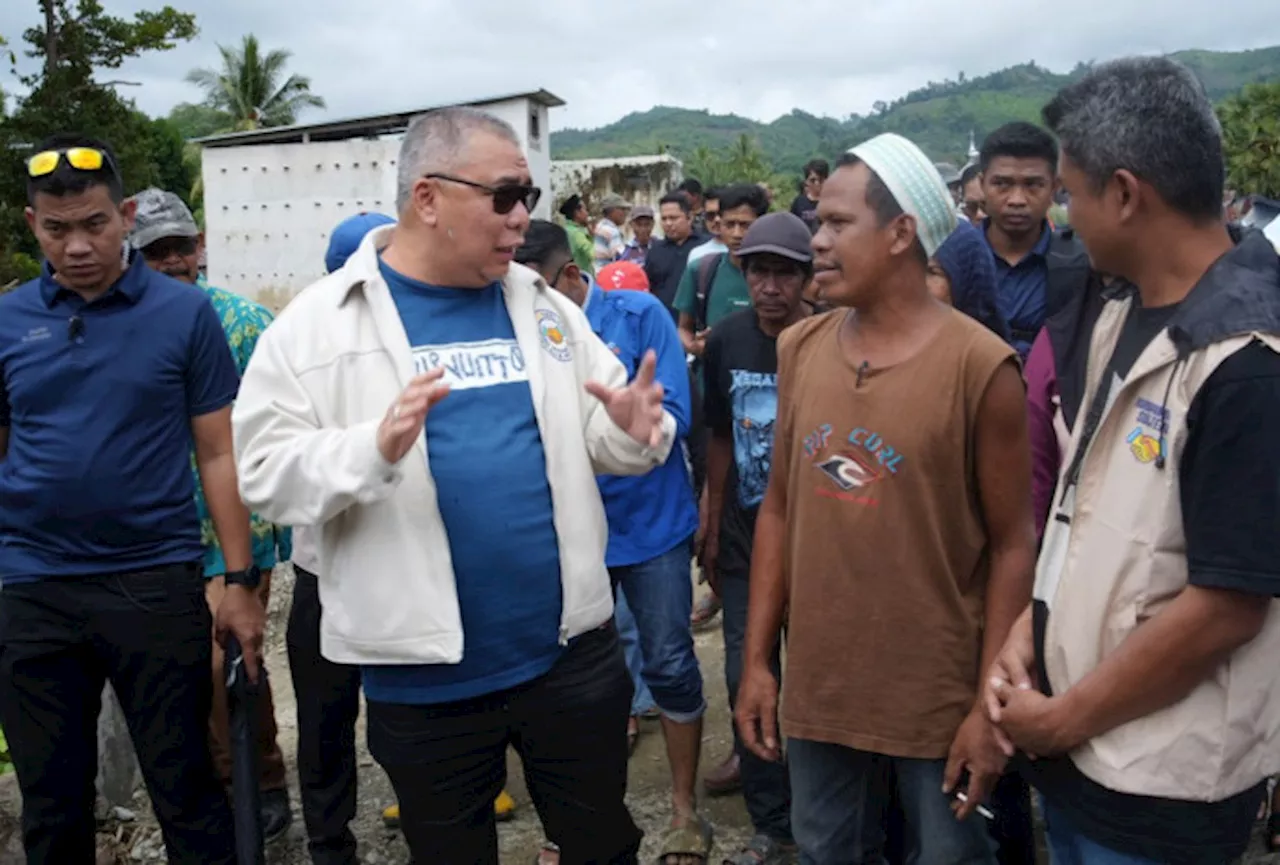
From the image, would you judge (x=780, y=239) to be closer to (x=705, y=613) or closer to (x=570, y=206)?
(x=705, y=613)

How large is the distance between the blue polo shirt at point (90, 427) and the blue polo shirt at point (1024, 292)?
288 centimetres

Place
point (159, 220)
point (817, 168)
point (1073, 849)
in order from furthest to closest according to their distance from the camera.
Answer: point (817, 168) → point (159, 220) → point (1073, 849)

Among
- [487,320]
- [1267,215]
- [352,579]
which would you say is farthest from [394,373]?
[1267,215]

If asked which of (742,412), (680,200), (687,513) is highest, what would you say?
(680,200)

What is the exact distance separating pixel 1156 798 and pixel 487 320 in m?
1.71

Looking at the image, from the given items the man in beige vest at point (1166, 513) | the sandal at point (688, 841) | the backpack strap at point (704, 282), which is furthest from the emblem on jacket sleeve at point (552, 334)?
the backpack strap at point (704, 282)

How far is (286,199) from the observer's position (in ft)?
71.9

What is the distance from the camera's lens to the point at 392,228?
2.68 metres

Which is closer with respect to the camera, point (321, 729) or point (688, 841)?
point (321, 729)

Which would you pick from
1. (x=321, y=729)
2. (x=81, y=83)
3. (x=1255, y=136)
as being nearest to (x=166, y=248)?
(x=321, y=729)

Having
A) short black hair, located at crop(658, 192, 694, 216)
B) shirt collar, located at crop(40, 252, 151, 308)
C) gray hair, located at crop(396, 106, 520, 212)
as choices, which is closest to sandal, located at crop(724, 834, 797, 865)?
gray hair, located at crop(396, 106, 520, 212)

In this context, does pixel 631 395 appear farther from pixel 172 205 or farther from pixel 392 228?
pixel 172 205

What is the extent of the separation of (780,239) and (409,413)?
6.04 ft

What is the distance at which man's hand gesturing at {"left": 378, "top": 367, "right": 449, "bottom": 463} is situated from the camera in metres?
2.10
